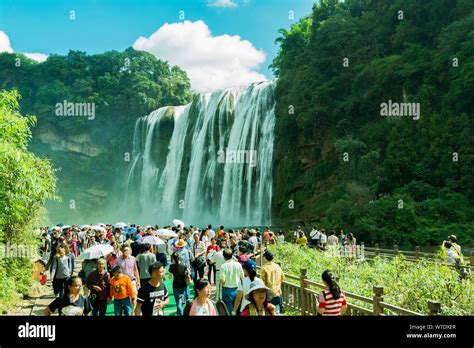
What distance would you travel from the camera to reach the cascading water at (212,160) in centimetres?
3409

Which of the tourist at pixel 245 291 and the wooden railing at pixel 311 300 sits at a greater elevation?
the tourist at pixel 245 291

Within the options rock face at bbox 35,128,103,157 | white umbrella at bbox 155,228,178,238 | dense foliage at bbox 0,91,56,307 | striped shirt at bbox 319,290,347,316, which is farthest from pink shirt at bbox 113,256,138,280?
rock face at bbox 35,128,103,157

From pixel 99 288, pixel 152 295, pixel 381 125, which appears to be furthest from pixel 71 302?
pixel 381 125

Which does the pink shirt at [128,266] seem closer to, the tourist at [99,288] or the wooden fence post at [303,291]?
the tourist at [99,288]

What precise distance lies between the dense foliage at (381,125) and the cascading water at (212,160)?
1989 mm

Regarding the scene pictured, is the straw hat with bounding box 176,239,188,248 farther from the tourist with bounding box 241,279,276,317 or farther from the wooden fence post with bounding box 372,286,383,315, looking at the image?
the tourist with bounding box 241,279,276,317

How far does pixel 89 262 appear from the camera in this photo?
29.8 ft

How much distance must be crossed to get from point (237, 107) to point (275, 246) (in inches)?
928

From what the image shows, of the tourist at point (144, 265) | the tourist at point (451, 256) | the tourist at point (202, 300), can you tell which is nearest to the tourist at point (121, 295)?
the tourist at point (144, 265)

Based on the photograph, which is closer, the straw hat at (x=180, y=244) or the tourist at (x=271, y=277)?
the tourist at (x=271, y=277)

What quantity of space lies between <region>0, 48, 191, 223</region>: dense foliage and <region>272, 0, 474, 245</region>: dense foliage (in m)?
30.9

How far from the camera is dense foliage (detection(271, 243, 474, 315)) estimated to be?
7664 millimetres
